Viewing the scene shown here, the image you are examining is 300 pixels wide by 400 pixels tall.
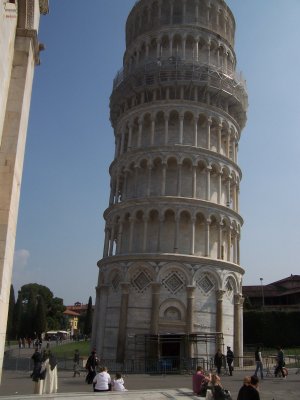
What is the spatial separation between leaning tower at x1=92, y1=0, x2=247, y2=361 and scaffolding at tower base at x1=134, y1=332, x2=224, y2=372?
3.4 inches

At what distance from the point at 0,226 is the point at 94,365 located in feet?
37.6

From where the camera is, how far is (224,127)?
3741 cm

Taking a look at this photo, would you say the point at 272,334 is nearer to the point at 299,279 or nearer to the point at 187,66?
the point at 299,279

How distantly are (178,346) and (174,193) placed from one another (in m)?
Result: 10.9

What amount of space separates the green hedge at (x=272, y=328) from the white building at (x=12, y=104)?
47639mm

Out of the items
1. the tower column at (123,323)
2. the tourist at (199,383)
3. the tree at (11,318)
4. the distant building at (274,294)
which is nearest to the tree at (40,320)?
the tree at (11,318)

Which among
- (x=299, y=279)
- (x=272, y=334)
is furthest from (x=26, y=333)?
(x=299, y=279)

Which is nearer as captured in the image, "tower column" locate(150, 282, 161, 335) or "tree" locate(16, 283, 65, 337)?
"tower column" locate(150, 282, 161, 335)

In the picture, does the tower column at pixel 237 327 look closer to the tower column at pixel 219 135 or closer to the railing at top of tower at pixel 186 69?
the tower column at pixel 219 135

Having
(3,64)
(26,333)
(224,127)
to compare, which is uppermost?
(224,127)

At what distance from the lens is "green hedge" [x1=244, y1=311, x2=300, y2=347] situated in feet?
173

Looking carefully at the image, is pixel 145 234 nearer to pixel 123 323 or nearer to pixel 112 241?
pixel 112 241

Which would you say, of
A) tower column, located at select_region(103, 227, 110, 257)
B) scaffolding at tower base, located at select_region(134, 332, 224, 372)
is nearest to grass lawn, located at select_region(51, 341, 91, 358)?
scaffolding at tower base, located at select_region(134, 332, 224, 372)

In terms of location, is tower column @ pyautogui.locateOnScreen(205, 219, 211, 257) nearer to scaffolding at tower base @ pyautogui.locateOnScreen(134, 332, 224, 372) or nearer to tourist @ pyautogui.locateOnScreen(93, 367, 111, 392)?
scaffolding at tower base @ pyautogui.locateOnScreen(134, 332, 224, 372)
